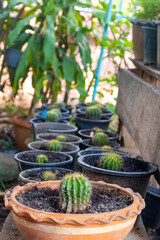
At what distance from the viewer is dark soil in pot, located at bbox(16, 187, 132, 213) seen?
1486 mm

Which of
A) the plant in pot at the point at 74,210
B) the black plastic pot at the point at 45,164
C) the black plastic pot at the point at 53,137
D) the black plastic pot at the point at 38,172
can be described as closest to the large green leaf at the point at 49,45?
the black plastic pot at the point at 53,137

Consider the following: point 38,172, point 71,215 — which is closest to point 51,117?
point 38,172

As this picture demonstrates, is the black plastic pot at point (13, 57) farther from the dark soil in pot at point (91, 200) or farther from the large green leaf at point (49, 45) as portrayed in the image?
the dark soil in pot at point (91, 200)

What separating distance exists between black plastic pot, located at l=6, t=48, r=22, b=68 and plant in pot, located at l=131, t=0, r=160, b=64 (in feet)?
7.72

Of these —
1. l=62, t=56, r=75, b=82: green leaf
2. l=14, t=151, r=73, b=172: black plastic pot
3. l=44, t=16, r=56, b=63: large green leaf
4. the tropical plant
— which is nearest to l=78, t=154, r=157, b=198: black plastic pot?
l=14, t=151, r=73, b=172: black plastic pot

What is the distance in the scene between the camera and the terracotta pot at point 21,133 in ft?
17.7

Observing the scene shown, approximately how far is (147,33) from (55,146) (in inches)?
45.8

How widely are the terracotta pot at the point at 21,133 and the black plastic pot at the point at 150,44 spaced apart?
288 centimetres

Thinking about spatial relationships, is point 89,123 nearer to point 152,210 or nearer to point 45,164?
point 152,210

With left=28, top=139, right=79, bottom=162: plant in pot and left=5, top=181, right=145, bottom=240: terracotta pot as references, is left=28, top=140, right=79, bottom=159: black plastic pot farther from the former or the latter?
left=5, top=181, right=145, bottom=240: terracotta pot

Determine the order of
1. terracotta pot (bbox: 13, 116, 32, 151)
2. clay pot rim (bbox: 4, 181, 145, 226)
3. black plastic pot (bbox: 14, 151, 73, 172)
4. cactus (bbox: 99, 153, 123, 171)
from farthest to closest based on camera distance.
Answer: terracotta pot (bbox: 13, 116, 32, 151) < black plastic pot (bbox: 14, 151, 73, 172) < cactus (bbox: 99, 153, 123, 171) < clay pot rim (bbox: 4, 181, 145, 226)

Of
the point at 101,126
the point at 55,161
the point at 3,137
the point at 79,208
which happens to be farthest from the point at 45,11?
the point at 79,208

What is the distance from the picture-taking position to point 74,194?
1419 millimetres

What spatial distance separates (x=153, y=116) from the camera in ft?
7.29
